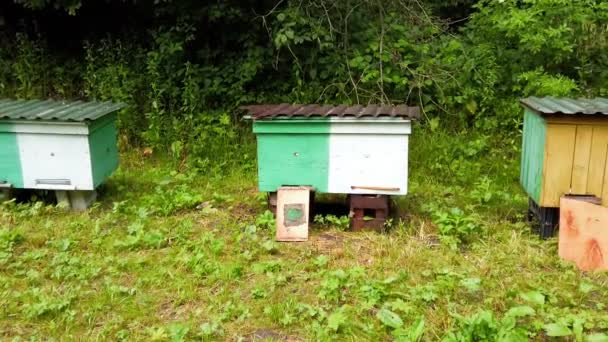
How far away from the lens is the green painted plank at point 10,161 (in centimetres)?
447

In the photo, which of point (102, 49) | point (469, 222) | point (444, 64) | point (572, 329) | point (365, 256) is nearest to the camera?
point (572, 329)

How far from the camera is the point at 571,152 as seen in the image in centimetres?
377

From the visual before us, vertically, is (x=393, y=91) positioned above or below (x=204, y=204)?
above

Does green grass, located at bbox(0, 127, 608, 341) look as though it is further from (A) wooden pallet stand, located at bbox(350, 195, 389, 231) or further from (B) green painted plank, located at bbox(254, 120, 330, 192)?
(B) green painted plank, located at bbox(254, 120, 330, 192)

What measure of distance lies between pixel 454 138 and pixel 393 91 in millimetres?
880

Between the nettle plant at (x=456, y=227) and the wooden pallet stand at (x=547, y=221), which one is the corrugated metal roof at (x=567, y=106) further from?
the nettle plant at (x=456, y=227)

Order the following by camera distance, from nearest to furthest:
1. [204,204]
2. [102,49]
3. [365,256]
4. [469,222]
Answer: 1. [365,256]
2. [469,222]
3. [204,204]
4. [102,49]

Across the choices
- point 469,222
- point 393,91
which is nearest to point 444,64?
point 393,91

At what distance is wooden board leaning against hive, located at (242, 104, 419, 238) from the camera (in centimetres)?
403

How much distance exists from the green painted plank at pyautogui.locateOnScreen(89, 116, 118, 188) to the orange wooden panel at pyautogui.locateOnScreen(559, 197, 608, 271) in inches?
136

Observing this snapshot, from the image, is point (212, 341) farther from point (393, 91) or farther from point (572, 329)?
point (393, 91)

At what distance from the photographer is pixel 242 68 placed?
21.2 feet

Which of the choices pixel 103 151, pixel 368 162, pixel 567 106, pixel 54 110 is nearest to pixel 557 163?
pixel 567 106

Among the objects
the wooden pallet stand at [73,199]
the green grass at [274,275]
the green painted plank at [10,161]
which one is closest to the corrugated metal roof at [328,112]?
the green grass at [274,275]
